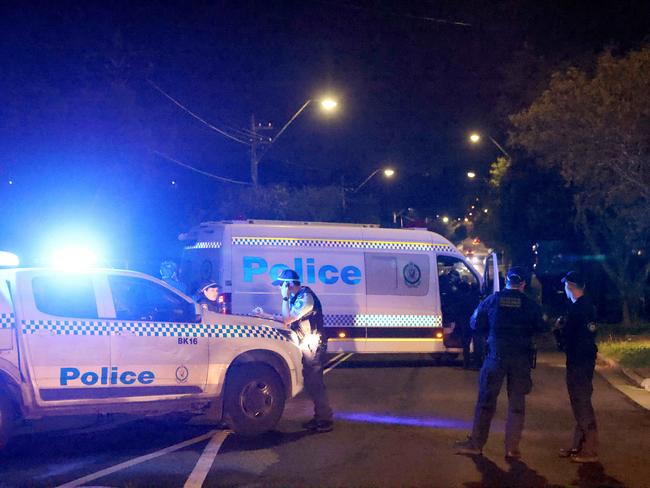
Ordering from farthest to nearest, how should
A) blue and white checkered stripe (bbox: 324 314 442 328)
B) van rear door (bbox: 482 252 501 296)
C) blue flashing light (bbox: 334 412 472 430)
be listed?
van rear door (bbox: 482 252 501 296) → blue and white checkered stripe (bbox: 324 314 442 328) → blue flashing light (bbox: 334 412 472 430)

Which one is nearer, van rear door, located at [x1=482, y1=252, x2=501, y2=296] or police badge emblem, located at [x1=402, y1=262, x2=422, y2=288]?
police badge emblem, located at [x1=402, y1=262, x2=422, y2=288]

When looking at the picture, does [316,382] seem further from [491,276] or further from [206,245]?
[491,276]

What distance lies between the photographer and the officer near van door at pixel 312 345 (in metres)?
8.73

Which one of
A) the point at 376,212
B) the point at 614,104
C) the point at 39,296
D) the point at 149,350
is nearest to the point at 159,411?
the point at 149,350

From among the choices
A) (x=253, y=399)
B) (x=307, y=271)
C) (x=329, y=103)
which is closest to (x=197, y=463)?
(x=253, y=399)

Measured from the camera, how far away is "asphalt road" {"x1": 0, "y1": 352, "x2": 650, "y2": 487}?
681 centimetres

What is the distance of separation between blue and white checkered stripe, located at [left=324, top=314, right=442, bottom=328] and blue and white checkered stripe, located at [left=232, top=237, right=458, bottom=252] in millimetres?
1184

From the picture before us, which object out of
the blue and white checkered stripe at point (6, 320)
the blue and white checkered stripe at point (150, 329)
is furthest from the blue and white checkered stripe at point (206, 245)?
the blue and white checkered stripe at point (6, 320)

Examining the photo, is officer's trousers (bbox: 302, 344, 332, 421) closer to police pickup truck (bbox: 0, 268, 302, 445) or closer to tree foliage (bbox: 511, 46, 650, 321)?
police pickup truck (bbox: 0, 268, 302, 445)

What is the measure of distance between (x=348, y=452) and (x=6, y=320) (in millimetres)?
3451

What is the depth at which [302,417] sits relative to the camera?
374 inches

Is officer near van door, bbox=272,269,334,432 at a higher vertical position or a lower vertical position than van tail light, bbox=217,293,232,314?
lower

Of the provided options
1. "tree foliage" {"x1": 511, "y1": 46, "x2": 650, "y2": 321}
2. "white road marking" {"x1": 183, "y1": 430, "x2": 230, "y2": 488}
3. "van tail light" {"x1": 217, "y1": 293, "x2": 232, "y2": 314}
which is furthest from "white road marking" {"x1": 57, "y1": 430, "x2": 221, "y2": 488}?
"tree foliage" {"x1": 511, "y1": 46, "x2": 650, "y2": 321}

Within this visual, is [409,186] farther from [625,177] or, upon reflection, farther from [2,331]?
[2,331]
